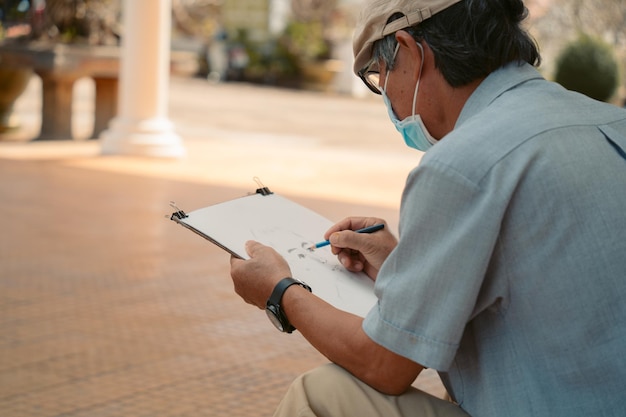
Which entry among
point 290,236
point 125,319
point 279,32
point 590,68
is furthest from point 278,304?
point 279,32

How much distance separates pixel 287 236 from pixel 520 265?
0.75m

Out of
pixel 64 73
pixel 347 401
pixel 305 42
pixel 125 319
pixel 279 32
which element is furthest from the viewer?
pixel 279 32

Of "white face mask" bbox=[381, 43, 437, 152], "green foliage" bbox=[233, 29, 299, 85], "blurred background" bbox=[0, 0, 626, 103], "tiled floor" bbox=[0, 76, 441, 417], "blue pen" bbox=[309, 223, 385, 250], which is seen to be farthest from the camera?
"green foliage" bbox=[233, 29, 299, 85]

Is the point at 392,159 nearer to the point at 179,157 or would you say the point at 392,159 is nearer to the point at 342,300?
the point at 179,157

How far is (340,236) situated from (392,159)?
9.64 m

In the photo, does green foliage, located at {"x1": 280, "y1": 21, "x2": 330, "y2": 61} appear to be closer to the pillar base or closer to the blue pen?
the pillar base

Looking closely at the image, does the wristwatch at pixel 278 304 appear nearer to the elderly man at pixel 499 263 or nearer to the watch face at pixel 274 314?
the watch face at pixel 274 314

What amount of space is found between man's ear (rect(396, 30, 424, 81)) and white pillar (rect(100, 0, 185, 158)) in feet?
28.2

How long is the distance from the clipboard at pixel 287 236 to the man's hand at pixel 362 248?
0.02m

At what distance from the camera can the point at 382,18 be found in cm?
186

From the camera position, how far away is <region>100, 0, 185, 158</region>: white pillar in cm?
1015

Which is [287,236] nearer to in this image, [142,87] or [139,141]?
[139,141]

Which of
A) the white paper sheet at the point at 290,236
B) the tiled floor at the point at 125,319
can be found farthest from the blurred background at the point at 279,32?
the white paper sheet at the point at 290,236

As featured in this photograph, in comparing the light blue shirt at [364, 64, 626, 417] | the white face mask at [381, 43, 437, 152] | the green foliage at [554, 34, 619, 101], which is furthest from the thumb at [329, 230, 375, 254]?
the green foliage at [554, 34, 619, 101]
